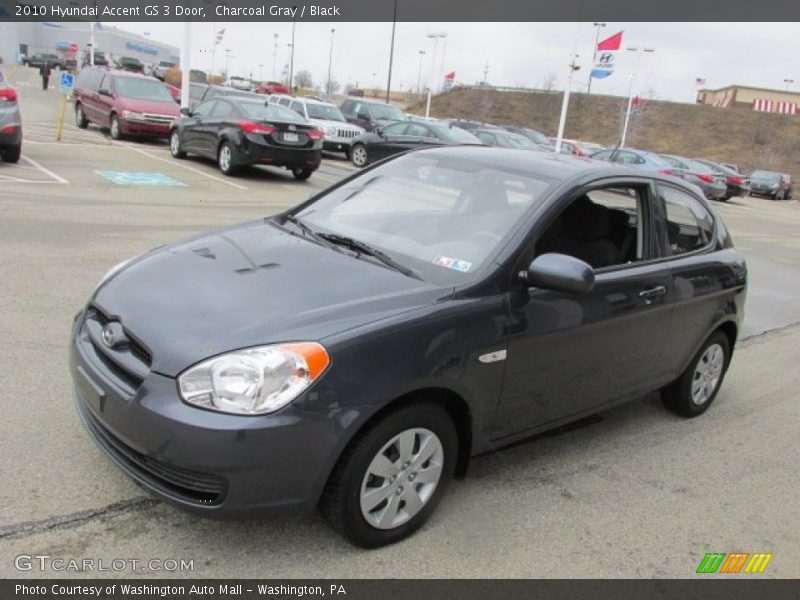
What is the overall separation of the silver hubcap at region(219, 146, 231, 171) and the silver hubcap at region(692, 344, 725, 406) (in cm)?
1134

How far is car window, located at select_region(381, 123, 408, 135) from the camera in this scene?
19703mm

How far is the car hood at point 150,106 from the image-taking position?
1791 centimetres

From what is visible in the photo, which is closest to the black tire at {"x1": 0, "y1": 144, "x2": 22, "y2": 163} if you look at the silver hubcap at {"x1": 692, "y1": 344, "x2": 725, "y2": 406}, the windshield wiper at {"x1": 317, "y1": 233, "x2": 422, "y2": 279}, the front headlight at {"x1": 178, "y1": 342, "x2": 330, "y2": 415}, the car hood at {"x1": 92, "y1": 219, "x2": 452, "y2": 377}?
the car hood at {"x1": 92, "y1": 219, "x2": 452, "y2": 377}

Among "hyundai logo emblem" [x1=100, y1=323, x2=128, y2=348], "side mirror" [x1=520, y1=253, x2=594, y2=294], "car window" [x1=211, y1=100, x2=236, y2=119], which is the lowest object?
"hyundai logo emblem" [x1=100, y1=323, x2=128, y2=348]

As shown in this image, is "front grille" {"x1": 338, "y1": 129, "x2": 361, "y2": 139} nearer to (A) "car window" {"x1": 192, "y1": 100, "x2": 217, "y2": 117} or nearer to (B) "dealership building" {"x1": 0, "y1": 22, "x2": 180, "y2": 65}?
(A) "car window" {"x1": 192, "y1": 100, "x2": 217, "y2": 117}

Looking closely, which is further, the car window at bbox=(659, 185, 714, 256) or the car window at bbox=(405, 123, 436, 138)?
the car window at bbox=(405, 123, 436, 138)

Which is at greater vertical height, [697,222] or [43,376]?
[697,222]

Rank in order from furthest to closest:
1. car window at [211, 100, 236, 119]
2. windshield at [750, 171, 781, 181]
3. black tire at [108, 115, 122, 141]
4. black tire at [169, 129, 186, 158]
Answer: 1. windshield at [750, 171, 781, 181]
2. black tire at [108, 115, 122, 141]
3. black tire at [169, 129, 186, 158]
4. car window at [211, 100, 236, 119]

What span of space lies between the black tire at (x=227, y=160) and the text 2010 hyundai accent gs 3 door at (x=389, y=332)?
33.8ft

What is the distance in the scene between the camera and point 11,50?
86875mm
